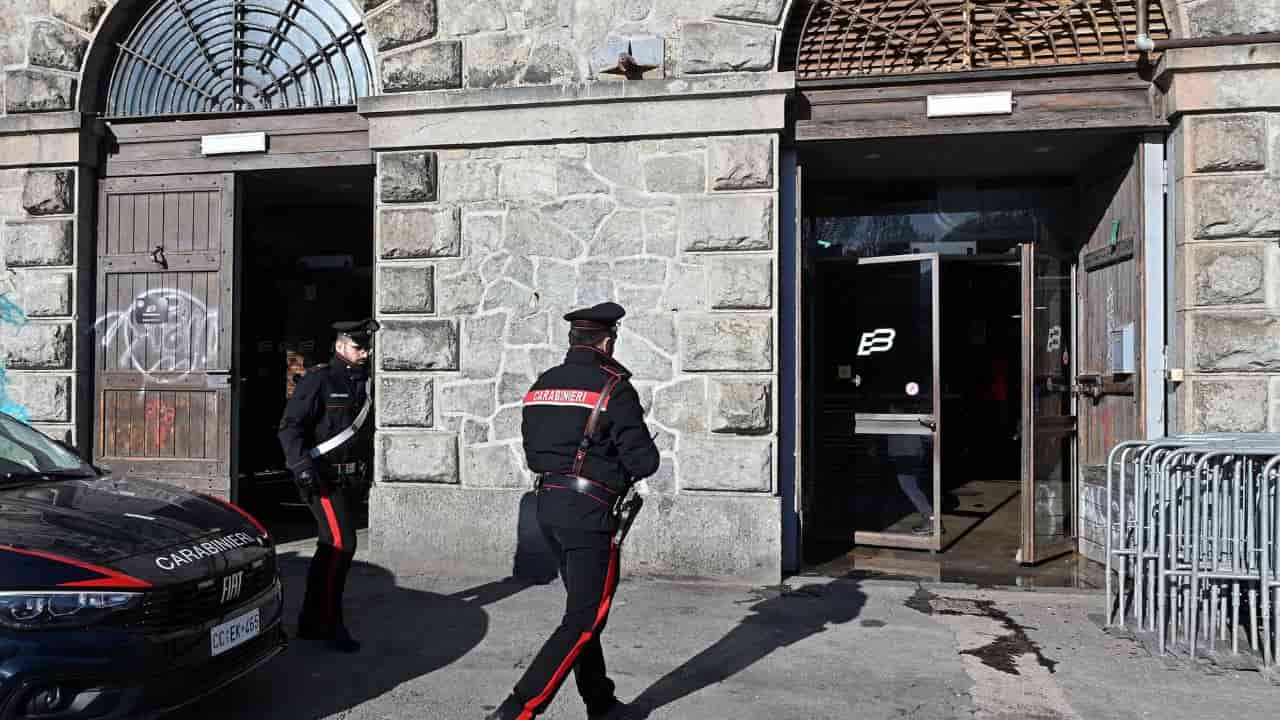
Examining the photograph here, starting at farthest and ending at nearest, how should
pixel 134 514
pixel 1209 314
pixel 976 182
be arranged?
pixel 976 182
pixel 1209 314
pixel 134 514

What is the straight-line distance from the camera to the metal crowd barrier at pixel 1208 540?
509 cm

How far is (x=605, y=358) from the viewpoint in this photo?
4.45 m

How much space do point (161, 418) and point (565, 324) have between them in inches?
137

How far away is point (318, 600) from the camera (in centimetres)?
563

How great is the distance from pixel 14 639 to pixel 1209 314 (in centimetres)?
680

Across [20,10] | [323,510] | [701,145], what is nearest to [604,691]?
[323,510]

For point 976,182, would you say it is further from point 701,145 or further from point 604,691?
point 604,691

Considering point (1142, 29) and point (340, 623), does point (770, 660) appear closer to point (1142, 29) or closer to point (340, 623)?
point (340, 623)

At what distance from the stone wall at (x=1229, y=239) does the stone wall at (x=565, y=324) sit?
2726mm

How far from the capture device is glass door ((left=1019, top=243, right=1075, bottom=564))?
25.8 ft

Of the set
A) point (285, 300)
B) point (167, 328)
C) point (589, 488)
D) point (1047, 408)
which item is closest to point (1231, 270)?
point (1047, 408)

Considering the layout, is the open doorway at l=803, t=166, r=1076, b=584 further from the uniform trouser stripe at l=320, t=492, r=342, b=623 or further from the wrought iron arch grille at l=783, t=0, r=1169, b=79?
the uniform trouser stripe at l=320, t=492, r=342, b=623

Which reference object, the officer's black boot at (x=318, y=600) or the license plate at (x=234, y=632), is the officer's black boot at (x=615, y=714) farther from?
the officer's black boot at (x=318, y=600)

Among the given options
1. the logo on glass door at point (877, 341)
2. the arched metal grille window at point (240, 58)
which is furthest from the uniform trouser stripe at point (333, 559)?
the logo on glass door at point (877, 341)
